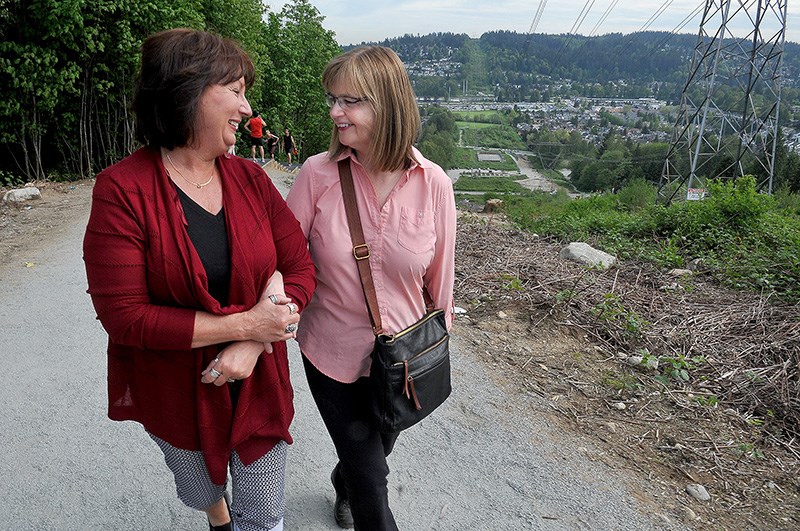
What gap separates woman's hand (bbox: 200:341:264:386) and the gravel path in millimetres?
1196

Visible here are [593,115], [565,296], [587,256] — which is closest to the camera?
[565,296]

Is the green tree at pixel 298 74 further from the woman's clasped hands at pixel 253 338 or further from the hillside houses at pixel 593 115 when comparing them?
the woman's clasped hands at pixel 253 338

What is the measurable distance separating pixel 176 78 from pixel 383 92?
627 mm

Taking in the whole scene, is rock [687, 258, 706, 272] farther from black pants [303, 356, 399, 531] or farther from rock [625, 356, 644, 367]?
black pants [303, 356, 399, 531]

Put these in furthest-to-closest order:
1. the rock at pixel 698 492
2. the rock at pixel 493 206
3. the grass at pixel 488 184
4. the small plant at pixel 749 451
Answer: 1. the grass at pixel 488 184
2. the rock at pixel 493 206
3. the small plant at pixel 749 451
4. the rock at pixel 698 492

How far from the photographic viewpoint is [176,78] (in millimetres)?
1596

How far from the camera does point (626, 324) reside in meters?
4.43

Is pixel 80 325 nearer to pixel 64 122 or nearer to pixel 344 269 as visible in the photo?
pixel 344 269

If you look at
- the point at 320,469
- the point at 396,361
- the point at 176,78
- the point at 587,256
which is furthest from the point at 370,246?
the point at 587,256

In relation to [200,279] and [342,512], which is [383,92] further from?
[342,512]

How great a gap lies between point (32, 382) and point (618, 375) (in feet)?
12.1

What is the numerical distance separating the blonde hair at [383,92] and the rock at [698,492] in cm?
215

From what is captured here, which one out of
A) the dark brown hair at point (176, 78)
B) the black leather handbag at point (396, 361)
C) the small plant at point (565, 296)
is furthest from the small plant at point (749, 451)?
the dark brown hair at point (176, 78)

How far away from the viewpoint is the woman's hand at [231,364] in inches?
67.3
